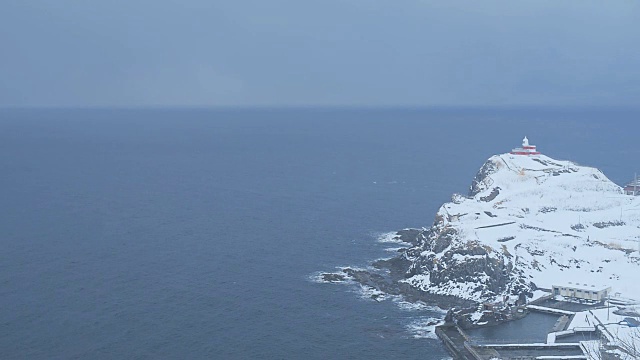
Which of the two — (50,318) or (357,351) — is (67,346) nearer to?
(50,318)

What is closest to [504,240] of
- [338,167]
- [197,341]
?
[197,341]

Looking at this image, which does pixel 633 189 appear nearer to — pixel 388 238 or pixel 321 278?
pixel 388 238

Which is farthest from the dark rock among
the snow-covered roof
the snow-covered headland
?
the snow-covered roof

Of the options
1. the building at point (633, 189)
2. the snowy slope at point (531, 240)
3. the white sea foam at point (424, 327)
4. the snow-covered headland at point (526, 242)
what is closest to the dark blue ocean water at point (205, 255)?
the white sea foam at point (424, 327)

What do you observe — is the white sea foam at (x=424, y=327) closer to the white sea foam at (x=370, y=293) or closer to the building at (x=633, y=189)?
the white sea foam at (x=370, y=293)

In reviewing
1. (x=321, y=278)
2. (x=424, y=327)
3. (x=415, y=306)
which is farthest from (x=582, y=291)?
(x=321, y=278)

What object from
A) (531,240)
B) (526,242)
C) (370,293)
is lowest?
(370,293)
